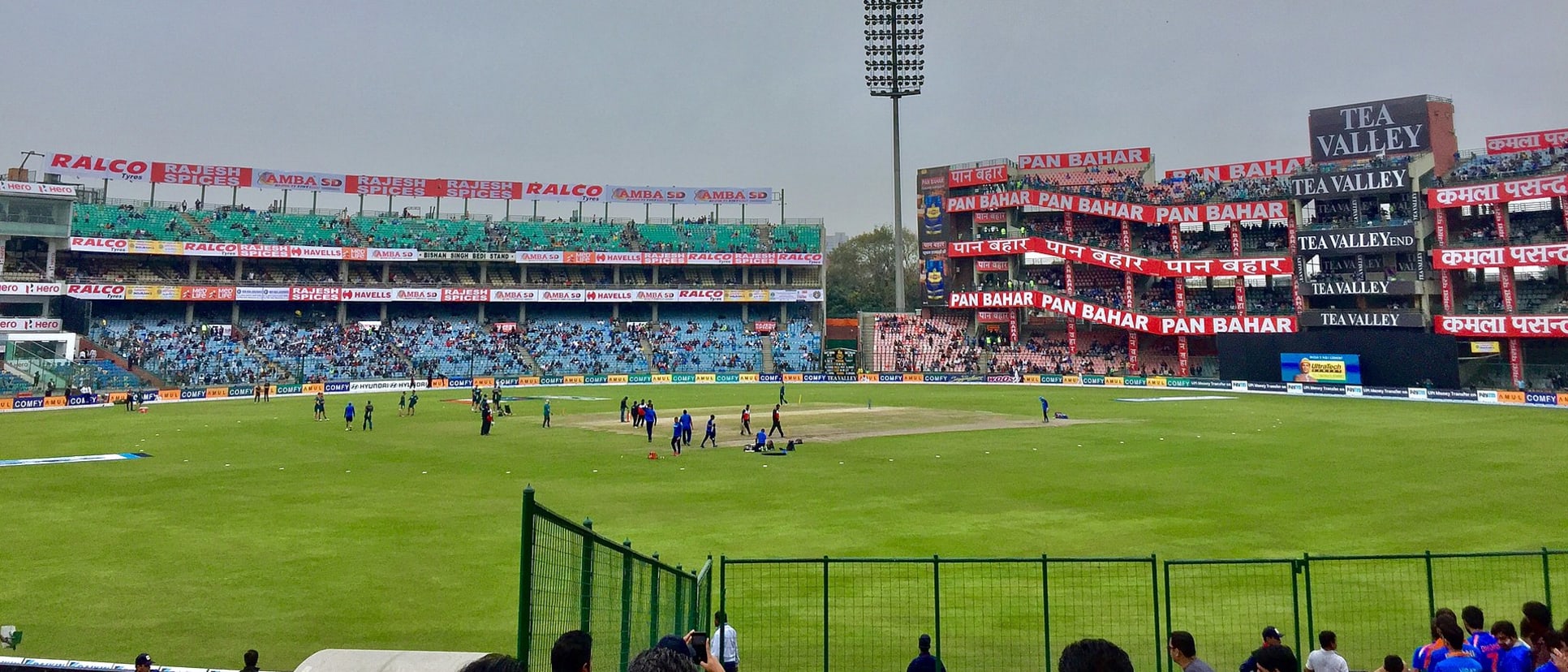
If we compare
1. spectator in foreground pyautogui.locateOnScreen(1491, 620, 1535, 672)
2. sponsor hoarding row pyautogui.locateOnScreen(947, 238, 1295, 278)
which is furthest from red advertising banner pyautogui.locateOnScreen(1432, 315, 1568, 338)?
spectator in foreground pyautogui.locateOnScreen(1491, 620, 1535, 672)

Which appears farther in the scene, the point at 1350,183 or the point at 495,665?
the point at 1350,183

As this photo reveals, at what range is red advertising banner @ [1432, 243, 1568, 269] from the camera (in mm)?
57625

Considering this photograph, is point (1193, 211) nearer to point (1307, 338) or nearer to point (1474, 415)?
point (1307, 338)

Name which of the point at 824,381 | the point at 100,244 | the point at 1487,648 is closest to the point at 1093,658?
the point at 1487,648

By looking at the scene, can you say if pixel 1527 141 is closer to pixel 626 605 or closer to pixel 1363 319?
pixel 1363 319

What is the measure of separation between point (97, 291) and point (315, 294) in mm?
15292

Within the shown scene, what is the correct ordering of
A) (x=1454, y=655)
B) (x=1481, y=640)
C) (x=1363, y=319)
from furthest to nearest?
1. (x=1363, y=319)
2. (x=1481, y=640)
3. (x=1454, y=655)

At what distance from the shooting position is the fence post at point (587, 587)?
6184mm

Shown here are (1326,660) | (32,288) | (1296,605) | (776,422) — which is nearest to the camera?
(1326,660)

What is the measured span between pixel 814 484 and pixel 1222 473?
12.7 meters

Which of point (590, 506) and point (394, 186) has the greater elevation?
point (394, 186)

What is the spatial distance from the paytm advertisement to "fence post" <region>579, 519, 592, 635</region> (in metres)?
65.6

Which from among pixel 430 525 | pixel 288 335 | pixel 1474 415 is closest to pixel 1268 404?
pixel 1474 415

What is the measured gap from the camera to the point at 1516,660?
720 centimetres
